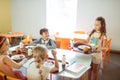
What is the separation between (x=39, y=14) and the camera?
6.35 meters

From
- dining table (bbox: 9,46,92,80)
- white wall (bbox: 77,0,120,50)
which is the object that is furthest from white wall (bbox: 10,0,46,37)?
dining table (bbox: 9,46,92,80)

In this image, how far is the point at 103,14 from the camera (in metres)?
5.27

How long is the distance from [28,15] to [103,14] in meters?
3.06

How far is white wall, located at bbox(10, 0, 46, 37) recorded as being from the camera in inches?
248

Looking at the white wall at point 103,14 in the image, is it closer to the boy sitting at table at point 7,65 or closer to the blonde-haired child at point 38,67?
the boy sitting at table at point 7,65

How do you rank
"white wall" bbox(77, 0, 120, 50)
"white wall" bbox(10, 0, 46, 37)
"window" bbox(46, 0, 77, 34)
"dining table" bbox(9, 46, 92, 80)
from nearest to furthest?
"dining table" bbox(9, 46, 92, 80)
"white wall" bbox(77, 0, 120, 50)
"window" bbox(46, 0, 77, 34)
"white wall" bbox(10, 0, 46, 37)

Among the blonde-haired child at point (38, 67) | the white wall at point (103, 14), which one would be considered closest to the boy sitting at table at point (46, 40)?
the blonde-haired child at point (38, 67)

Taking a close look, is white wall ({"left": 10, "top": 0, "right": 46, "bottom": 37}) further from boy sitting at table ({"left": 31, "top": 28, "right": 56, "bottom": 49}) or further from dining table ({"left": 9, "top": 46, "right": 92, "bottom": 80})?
dining table ({"left": 9, "top": 46, "right": 92, "bottom": 80})

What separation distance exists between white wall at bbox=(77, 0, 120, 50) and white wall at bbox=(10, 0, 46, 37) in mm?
1560

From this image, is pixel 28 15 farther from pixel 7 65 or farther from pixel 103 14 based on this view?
pixel 7 65

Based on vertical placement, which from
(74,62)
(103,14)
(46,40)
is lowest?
(74,62)

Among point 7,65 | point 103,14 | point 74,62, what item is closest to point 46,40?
point 74,62

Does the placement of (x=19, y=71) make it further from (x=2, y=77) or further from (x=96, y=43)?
(x=96, y=43)

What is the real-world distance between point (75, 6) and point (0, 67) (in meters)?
4.09
